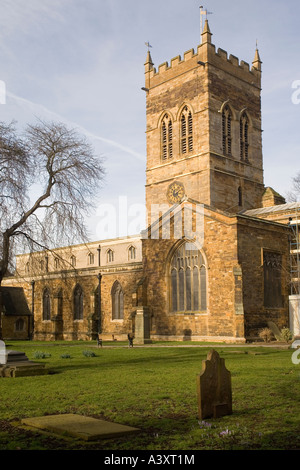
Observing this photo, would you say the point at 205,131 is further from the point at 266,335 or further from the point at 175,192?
the point at 266,335

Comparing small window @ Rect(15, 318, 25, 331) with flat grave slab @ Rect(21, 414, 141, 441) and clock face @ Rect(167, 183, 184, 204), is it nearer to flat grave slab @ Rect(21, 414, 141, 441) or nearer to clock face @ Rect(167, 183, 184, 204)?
clock face @ Rect(167, 183, 184, 204)

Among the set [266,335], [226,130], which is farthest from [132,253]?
[266,335]

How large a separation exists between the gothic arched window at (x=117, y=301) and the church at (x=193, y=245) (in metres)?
0.08

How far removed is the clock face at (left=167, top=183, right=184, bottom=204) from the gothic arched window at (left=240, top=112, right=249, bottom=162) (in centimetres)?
648

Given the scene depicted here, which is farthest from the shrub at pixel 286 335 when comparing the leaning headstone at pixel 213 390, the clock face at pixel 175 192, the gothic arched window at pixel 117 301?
the leaning headstone at pixel 213 390

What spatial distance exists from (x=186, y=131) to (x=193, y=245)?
52.3 ft

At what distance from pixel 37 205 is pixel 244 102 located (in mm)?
26746

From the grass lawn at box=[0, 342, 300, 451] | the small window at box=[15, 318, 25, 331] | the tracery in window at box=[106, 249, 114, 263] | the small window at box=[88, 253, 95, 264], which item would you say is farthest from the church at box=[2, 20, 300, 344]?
the grass lawn at box=[0, 342, 300, 451]

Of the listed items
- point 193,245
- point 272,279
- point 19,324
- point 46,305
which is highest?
point 193,245

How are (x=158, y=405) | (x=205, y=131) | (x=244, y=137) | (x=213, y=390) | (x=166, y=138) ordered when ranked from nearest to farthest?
(x=213, y=390) < (x=158, y=405) < (x=205, y=131) < (x=244, y=137) < (x=166, y=138)

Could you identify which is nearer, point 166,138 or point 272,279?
point 272,279

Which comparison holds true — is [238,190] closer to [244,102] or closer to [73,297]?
[244,102]

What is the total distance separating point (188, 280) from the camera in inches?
1225

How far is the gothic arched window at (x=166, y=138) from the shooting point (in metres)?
45.2
